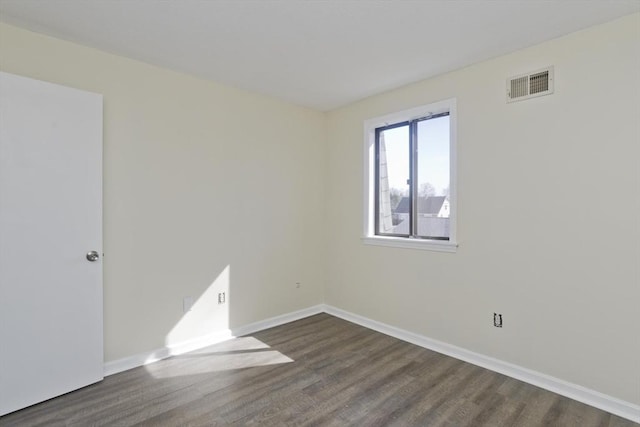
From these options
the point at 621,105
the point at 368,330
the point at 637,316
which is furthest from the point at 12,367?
the point at 621,105

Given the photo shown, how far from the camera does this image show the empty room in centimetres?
208

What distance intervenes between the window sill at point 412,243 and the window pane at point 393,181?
0.15 meters

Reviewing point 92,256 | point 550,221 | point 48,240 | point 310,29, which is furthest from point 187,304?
point 550,221

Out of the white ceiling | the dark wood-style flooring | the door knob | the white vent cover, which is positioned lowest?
the dark wood-style flooring

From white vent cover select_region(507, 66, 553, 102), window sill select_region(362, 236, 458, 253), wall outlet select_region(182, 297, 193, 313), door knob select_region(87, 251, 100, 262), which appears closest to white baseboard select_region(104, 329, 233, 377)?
wall outlet select_region(182, 297, 193, 313)

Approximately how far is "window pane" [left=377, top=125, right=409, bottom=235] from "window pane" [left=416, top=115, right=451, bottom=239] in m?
0.17

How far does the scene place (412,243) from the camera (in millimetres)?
3217

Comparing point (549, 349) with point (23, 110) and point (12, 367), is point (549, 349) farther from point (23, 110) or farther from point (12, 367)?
point (23, 110)

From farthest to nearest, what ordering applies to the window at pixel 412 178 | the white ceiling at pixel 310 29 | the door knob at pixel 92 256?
the window at pixel 412 178
the door knob at pixel 92 256
the white ceiling at pixel 310 29

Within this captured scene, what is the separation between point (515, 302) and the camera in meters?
2.55

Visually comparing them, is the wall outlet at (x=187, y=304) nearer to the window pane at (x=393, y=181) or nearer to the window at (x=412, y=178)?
the window at (x=412, y=178)

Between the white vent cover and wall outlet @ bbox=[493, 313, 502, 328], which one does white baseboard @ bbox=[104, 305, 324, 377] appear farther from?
the white vent cover

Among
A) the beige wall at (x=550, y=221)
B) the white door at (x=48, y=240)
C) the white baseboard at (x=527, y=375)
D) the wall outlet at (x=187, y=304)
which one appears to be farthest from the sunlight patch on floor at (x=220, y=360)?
the beige wall at (x=550, y=221)

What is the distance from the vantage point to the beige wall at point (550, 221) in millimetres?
2098
